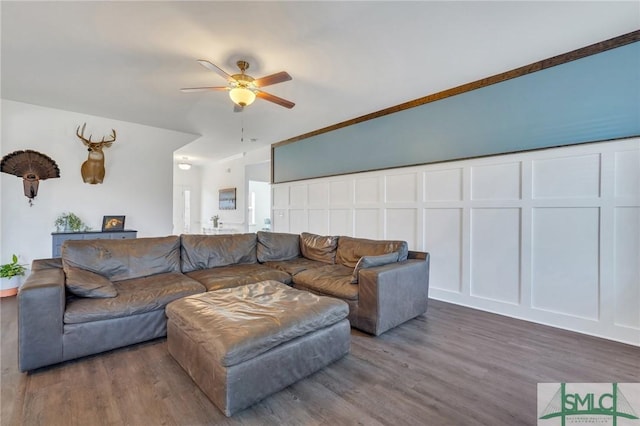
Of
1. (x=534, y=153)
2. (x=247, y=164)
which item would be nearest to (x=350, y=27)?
(x=534, y=153)

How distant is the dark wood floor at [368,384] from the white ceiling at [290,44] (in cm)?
275

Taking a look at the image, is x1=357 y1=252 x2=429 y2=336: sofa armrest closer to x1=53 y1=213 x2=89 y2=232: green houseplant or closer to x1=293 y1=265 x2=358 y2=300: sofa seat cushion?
x1=293 y1=265 x2=358 y2=300: sofa seat cushion

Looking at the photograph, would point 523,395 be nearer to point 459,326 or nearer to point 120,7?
point 459,326

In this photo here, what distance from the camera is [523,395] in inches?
71.5

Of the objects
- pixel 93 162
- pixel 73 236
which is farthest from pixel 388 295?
pixel 93 162

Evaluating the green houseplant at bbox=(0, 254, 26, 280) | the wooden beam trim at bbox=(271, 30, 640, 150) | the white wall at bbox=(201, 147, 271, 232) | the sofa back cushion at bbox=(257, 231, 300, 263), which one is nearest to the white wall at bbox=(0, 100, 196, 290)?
the green houseplant at bbox=(0, 254, 26, 280)

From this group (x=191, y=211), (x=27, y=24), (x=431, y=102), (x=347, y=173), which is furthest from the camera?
(x=191, y=211)

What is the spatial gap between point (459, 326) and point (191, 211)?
29.0 feet

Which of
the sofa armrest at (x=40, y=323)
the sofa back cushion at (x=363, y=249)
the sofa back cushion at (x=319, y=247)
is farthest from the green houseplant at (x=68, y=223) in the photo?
the sofa back cushion at (x=363, y=249)

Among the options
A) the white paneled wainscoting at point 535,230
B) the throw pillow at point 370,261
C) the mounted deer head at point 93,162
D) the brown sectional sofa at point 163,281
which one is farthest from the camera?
the mounted deer head at point 93,162

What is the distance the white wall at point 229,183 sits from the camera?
→ 299 inches
